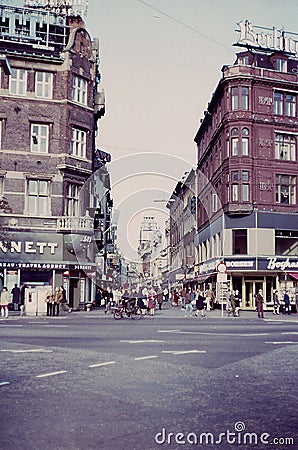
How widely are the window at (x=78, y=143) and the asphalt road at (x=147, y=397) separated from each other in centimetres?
2877

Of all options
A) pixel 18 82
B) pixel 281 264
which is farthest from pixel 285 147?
pixel 18 82

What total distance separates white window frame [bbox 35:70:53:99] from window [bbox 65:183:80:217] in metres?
6.81

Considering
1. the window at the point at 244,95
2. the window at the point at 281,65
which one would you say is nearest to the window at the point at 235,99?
the window at the point at 244,95

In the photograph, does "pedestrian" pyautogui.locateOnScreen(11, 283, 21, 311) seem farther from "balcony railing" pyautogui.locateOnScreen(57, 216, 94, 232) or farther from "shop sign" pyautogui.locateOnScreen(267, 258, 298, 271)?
"shop sign" pyautogui.locateOnScreen(267, 258, 298, 271)

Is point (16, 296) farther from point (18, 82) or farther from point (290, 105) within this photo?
point (290, 105)

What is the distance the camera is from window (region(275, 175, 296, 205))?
5084 centimetres

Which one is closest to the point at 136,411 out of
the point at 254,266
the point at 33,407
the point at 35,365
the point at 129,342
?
the point at 33,407

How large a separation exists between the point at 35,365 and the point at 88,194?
34282 millimetres

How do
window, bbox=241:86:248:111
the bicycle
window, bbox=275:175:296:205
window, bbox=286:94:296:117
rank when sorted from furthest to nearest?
window, bbox=286:94:296:117 < window, bbox=241:86:248:111 < window, bbox=275:175:296:205 < the bicycle

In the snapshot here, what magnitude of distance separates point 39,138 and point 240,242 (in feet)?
65.2

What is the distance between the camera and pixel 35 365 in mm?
11336

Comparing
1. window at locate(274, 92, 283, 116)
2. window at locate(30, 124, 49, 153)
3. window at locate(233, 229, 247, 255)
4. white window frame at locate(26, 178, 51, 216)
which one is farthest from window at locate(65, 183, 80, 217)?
window at locate(274, 92, 283, 116)

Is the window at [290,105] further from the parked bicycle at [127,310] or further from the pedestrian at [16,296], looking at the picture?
the pedestrian at [16,296]

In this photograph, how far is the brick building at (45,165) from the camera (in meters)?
40.2
